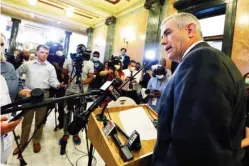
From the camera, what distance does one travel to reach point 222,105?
0.59 metres

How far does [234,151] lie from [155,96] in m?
1.89

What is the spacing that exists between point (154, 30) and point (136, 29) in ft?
3.62

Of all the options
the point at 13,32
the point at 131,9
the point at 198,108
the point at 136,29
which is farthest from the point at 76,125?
the point at 13,32

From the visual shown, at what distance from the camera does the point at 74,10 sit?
22.7 feet

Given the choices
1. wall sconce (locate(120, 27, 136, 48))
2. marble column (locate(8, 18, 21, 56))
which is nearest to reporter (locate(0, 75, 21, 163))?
wall sconce (locate(120, 27, 136, 48))

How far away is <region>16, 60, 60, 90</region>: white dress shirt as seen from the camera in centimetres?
211

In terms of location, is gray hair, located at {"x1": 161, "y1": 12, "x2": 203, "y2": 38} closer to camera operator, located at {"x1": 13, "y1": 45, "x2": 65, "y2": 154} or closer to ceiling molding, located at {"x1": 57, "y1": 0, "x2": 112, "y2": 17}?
camera operator, located at {"x1": 13, "y1": 45, "x2": 65, "y2": 154}

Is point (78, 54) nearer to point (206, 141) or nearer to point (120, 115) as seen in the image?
point (120, 115)

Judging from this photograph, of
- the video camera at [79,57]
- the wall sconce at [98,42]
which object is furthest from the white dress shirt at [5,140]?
the wall sconce at [98,42]

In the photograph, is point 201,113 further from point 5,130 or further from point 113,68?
point 113,68

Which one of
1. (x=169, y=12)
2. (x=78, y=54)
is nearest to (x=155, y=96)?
(x=78, y=54)

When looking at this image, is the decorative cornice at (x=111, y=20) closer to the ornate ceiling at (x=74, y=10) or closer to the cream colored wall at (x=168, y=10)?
the ornate ceiling at (x=74, y=10)

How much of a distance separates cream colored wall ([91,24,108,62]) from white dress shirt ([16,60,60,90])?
5146 mm

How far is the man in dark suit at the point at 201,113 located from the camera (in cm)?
58
